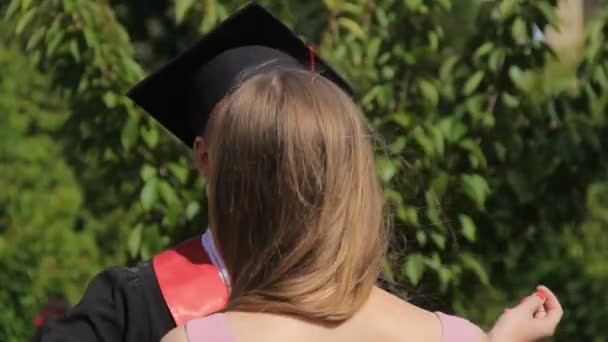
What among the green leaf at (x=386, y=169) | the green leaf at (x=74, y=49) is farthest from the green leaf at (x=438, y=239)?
the green leaf at (x=74, y=49)

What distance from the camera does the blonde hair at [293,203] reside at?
203 cm

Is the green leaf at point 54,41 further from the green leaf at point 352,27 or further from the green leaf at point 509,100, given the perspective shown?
the green leaf at point 509,100

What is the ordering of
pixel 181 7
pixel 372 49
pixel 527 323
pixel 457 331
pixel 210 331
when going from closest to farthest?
1. pixel 210 331
2. pixel 457 331
3. pixel 527 323
4. pixel 181 7
5. pixel 372 49

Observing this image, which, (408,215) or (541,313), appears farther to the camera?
(408,215)

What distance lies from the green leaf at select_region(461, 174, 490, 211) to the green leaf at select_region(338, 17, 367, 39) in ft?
1.63

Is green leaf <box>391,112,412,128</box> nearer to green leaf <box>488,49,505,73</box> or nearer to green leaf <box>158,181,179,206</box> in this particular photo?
green leaf <box>488,49,505,73</box>

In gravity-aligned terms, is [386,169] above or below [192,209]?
above

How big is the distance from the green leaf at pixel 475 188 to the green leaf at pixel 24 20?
120cm

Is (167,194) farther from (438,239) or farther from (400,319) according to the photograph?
(400,319)

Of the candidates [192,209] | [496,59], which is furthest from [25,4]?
[496,59]

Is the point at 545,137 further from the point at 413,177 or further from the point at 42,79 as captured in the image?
the point at 42,79

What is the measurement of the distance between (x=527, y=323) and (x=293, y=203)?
46cm

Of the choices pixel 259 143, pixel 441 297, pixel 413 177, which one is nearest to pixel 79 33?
pixel 413 177

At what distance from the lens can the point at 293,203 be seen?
204 cm
